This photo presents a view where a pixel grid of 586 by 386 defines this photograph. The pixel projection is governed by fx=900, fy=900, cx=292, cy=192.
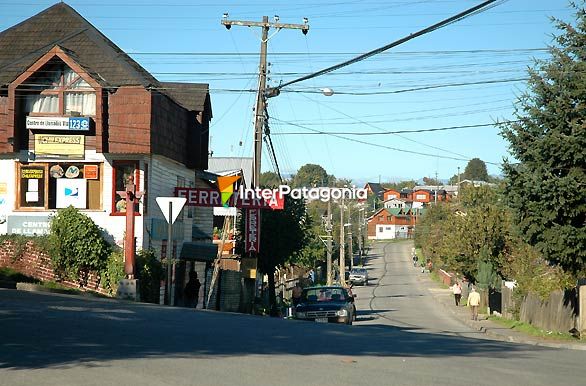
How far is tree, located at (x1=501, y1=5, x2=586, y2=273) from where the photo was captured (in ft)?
75.0

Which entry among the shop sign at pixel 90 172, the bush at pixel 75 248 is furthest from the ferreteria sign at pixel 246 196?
the bush at pixel 75 248

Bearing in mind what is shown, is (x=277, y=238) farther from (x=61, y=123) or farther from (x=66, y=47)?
(x=66, y=47)

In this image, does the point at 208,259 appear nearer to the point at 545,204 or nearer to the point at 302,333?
the point at 545,204

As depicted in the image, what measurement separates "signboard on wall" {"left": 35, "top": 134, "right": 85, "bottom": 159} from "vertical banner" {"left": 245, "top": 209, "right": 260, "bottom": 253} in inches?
291

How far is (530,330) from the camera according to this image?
30.7 metres

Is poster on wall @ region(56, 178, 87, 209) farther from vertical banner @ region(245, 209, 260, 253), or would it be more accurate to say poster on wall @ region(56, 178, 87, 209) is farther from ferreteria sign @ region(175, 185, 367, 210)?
vertical banner @ region(245, 209, 260, 253)

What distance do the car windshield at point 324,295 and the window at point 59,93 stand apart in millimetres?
9789

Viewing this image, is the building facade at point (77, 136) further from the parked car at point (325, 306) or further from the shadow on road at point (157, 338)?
the shadow on road at point (157, 338)

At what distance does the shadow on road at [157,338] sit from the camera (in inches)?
500

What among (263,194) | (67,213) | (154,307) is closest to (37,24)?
(67,213)

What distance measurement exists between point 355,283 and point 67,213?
4844cm

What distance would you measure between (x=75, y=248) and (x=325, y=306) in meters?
8.71

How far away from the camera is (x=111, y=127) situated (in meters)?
31.4

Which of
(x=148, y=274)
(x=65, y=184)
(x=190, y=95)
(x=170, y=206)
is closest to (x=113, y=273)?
(x=148, y=274)
